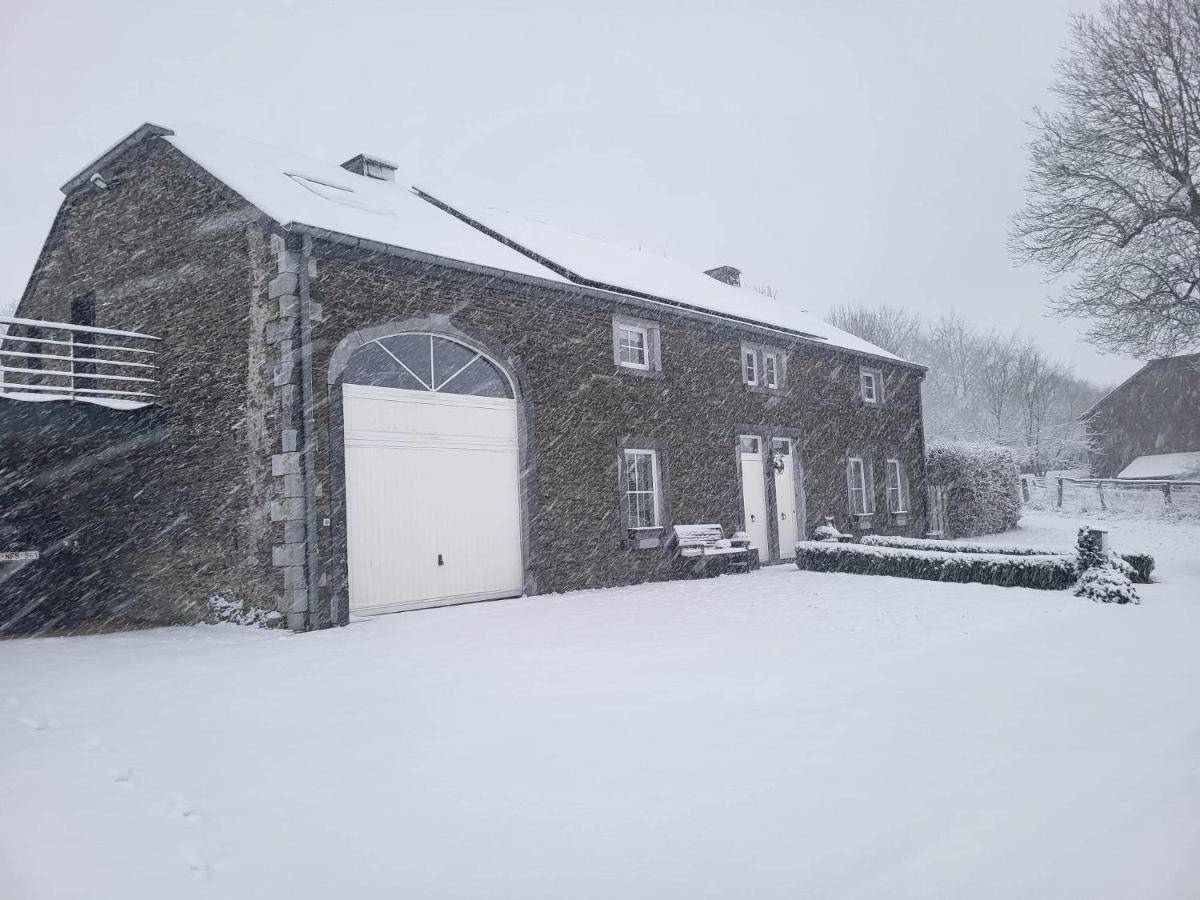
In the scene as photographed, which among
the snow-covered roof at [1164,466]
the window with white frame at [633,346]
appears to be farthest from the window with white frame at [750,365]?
the snow-covered roof at [1164,466]

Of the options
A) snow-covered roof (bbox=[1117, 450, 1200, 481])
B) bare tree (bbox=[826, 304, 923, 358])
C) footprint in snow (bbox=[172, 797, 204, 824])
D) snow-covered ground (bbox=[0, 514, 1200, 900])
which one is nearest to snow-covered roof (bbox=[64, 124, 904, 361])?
snow-covered ground (bbox=[0, 514, 1200, 900])

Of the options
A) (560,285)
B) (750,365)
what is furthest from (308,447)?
(750,365)

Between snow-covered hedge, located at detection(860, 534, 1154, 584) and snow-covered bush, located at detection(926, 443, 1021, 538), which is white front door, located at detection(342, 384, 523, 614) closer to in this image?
snow-covered hedge, located at detection(860, 534, 1154, 584)

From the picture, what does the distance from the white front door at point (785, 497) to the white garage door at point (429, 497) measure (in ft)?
24.4

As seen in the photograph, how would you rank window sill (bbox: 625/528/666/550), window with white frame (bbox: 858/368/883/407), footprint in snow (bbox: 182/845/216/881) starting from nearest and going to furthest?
footprint in snow (bbox: 182/845/216/881) < window sill (bbox: 625/528/666/550) < window with white frame (bbox: 858/368/883/407)

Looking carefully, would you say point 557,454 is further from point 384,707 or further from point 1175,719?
point 1175,719

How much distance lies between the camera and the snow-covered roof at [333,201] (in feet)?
33.3

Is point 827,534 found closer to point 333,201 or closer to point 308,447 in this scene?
point 308,447

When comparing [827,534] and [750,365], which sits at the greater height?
[750,365]

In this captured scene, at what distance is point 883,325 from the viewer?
46.8m

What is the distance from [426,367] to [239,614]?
385 centimetres

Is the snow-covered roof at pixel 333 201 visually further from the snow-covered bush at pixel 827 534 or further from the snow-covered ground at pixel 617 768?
the snow-covered bush at pixel 827 534

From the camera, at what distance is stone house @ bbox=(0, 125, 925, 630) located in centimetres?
959

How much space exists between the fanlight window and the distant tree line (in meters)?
30.3
